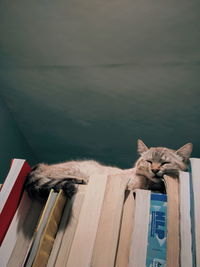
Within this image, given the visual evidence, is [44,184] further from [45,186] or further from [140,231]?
[140,231]

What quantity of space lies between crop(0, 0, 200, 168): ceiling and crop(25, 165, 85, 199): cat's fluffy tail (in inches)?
30.7

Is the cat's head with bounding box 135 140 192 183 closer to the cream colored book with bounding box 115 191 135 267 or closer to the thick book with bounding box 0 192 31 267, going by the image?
the cream colored book with bounding box 115 191 135 267

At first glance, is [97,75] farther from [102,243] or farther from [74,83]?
[102,243]

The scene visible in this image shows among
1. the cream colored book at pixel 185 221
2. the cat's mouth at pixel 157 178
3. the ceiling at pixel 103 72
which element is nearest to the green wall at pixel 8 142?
the ceiling at pixel 103 72

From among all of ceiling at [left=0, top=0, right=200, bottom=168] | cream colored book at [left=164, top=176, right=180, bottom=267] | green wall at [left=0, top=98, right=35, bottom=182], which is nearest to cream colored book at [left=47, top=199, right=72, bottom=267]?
cream colored book at [left=164, top=176, right=180, bottom=267]

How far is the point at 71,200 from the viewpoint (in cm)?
84

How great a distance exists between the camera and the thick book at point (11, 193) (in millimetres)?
750

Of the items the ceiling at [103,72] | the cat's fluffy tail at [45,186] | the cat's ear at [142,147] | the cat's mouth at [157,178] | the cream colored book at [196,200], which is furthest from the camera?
the cat's ear at [142,147]

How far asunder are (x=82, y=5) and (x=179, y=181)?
0.95 meters

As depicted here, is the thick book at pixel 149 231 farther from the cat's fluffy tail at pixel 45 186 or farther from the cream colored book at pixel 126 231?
the cat's fluffy tail at pixel 45 186

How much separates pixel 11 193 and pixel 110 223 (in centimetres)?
35

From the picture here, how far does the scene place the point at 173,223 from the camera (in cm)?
69

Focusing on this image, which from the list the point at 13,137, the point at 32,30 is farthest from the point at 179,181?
the point at 13,137

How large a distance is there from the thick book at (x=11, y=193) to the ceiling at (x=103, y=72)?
778 mm
